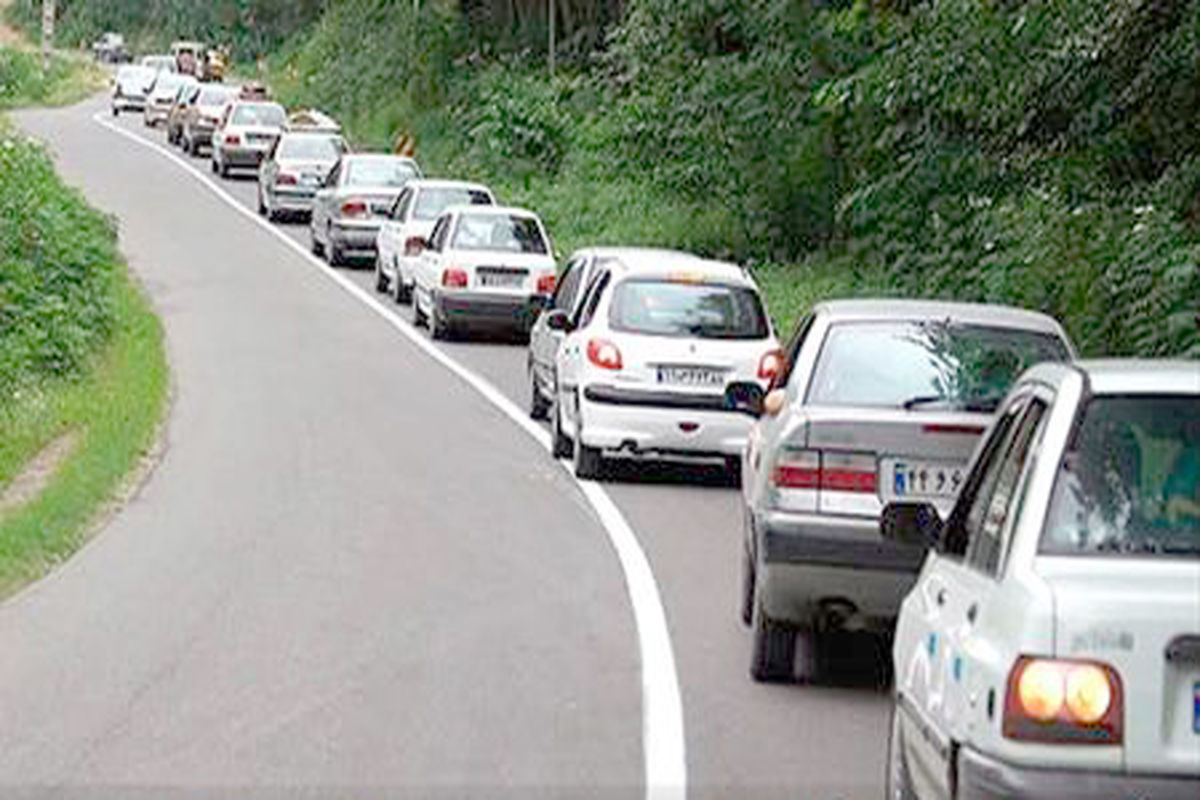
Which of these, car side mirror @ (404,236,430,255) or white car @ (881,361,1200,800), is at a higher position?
white car @ (881,361,1200,800)

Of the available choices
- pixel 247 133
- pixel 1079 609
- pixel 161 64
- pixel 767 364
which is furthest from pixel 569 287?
pixel 161 64

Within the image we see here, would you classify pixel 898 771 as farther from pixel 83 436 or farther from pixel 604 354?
pixel 83 436

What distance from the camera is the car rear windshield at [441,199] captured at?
112ft

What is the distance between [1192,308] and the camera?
1589 cm

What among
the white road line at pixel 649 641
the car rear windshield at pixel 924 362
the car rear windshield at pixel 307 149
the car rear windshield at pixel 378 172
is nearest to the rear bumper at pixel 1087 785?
the white road line at pixel 649 641

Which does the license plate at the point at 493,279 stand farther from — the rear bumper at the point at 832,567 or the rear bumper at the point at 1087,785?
the rear bumper at the point at 1087,785

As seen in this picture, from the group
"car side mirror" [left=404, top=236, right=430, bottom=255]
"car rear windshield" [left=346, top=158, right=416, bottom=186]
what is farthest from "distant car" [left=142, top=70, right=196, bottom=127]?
"car side mirror" [left=404, top=236, right=430, bottom=255]

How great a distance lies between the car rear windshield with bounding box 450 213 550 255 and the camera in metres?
30.2

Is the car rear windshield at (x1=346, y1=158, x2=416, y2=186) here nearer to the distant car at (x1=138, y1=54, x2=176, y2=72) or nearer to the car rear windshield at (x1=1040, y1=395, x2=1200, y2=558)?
the car rear windshield at (x1=1040, y1=395, x2=1200, y2=558)

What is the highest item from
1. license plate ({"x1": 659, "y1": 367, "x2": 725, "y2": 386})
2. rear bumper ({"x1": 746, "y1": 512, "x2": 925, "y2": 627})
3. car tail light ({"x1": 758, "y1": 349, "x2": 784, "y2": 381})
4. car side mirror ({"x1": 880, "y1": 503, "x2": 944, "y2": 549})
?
car side mirror ({"x1": 880, "y1": 503, "x2": 944, "y2": 549})

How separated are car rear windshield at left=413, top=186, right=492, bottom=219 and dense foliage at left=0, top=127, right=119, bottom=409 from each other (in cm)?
410

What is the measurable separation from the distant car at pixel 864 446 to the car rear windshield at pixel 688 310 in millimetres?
7235

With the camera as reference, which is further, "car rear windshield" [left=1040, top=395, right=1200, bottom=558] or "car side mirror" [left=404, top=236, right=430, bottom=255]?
"car side mirror" [left=404, top=236, right=430, bottom=255]

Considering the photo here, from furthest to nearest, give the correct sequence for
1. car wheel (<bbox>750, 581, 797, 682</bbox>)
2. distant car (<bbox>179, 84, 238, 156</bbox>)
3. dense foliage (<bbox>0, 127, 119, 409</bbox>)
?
distant car (<bbox>179, 84, 238, 156</bbox>) → dense foliage (<bbox>0, 127, 119, 409</bbox>) → car wheel (<bbox>750, 581, 797, 682</bbox>)
